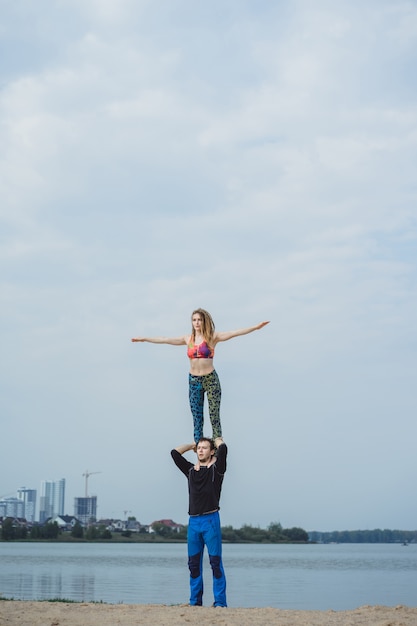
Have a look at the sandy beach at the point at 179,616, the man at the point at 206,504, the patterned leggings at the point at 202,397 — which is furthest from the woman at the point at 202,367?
the sandy beach at the point at 179,616

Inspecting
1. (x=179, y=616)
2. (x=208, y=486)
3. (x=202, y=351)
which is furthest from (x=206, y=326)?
(x=179, y=616)

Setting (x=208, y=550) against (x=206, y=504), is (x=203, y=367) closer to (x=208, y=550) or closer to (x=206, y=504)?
(x=206, y=504)

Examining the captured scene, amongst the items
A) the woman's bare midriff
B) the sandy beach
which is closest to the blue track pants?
the sandy beach

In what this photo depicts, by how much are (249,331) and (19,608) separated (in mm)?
5091

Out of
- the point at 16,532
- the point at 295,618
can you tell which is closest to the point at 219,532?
the point at 295,618

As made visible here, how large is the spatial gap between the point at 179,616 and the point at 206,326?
439 cm

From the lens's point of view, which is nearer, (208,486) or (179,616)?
(179,616)

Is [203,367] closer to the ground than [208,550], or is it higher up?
higher up

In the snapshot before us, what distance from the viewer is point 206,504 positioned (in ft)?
36.1

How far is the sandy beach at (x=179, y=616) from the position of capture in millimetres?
9688

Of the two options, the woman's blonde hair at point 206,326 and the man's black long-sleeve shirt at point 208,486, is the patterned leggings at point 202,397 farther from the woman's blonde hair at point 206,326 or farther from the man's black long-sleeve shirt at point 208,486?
the man's black long-sleeve shirt at point 208,486

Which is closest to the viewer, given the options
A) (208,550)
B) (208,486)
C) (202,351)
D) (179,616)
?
(179,616)

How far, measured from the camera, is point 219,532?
11102 mm

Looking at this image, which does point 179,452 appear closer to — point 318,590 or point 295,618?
point 295,618
